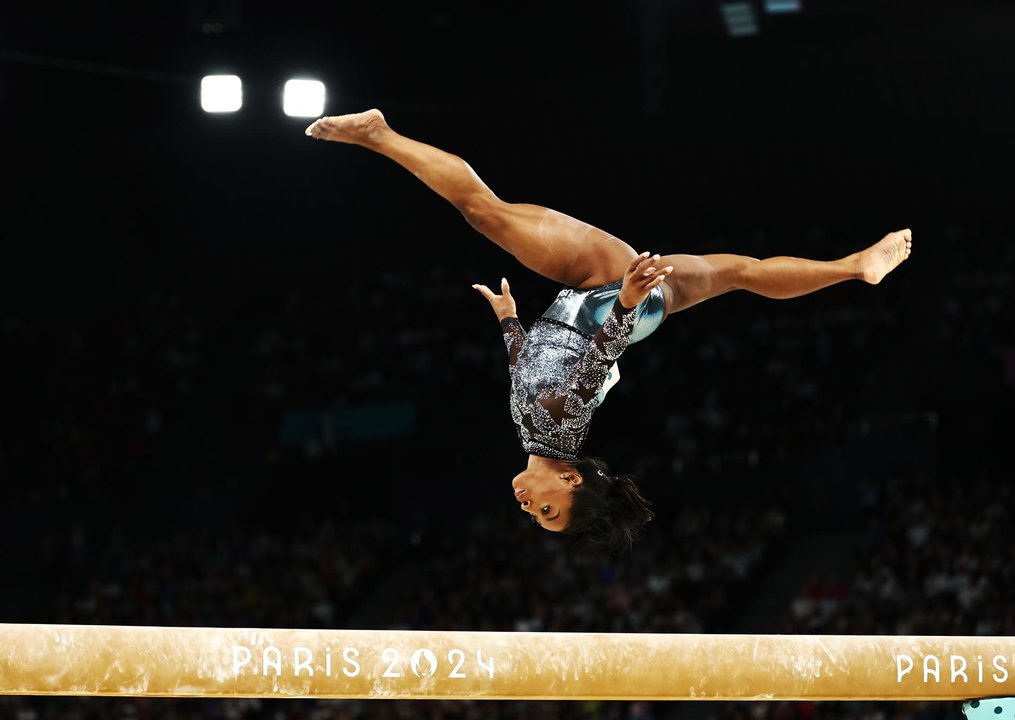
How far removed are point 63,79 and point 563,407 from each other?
16.6m

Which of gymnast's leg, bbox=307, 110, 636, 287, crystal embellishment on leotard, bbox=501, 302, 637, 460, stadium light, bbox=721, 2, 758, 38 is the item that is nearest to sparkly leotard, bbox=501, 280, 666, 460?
crystal embellishment on leotard, bbox=501, 302, 637, 460

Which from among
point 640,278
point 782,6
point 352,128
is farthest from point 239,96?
point 782,6

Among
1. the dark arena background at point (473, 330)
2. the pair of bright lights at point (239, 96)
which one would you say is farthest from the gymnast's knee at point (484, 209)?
the dark arena background at point (473, 330)

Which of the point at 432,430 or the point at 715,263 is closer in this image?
the point at 715,263

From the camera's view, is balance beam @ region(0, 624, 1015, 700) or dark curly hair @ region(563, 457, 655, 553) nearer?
balance beam @ region(0, 624, 1015, 700)

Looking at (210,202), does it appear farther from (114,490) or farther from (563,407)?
(563,407)

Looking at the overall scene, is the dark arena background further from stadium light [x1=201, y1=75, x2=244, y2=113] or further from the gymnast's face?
the gymnast's face

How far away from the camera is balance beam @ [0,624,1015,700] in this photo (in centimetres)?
522

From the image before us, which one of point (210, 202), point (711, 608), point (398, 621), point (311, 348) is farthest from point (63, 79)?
point (711, 608)

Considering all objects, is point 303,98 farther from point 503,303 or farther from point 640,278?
point 640,278

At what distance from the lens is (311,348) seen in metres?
20.8

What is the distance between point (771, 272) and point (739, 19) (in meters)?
12.2

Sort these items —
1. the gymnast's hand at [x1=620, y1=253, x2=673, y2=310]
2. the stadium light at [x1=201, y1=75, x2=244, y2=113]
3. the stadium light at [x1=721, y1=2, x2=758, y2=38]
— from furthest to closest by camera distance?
the stadium light at [x1=721, y1=2, x2=758, y2=38] < the stadium light at [x1=201, y1=75, x2=244, y2=113] < the gymnast's hand at [x1=620, y1=253, x2=673, y2=310]

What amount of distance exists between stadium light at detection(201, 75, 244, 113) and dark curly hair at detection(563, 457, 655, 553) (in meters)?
6.44
